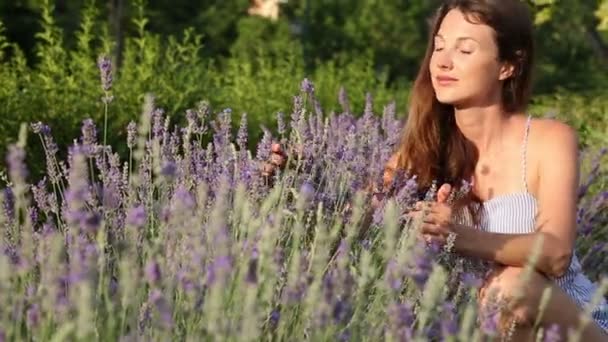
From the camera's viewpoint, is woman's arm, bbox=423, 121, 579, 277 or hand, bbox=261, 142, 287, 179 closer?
woman's arm, bbox=423, 121, 579, 277

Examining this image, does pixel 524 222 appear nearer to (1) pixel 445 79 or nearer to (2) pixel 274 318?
(1) pixel 445 79

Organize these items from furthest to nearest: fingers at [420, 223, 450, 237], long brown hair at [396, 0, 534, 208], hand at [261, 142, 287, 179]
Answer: long brown hair at [396, 0, 534, 208] < hand at [261, 142, 287, 179] < fingers at [420, 223, 450, 237]

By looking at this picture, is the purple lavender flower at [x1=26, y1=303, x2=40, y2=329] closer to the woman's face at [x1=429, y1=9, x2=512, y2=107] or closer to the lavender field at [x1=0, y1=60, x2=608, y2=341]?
the lavender field at [x1=0, y1=60, x2=608, y2=341]

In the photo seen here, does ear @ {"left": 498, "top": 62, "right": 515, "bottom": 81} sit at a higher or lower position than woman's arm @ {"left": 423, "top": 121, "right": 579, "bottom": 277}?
→ higher

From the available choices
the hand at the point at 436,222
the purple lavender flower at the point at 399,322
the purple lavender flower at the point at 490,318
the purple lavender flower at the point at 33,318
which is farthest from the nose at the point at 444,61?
the purple lavender flower at the point at 33,318

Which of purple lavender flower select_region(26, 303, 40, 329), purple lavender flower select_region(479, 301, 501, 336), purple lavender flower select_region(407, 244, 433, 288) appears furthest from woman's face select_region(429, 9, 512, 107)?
purple lavender flower select_region(26, 303, 40, 329)

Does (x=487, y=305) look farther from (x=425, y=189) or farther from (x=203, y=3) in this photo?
(x=203, y=3)

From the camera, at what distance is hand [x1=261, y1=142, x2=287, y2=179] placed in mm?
3020

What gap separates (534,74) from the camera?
341cm

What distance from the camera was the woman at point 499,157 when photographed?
2.85 m

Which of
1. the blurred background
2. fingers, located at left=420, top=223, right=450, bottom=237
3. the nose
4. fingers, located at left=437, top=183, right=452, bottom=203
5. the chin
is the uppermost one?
the nose

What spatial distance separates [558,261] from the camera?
2896 mm

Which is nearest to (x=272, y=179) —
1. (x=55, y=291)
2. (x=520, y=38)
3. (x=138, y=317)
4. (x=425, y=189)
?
(x=425, y=189)

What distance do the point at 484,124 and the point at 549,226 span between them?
480 mm
